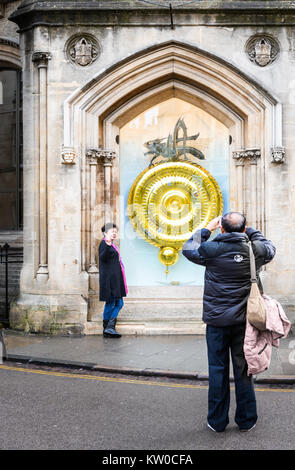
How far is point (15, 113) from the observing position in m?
11.3

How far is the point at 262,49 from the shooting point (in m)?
8.56

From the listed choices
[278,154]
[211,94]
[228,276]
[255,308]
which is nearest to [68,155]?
[211,94]

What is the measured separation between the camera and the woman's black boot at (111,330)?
7.97m

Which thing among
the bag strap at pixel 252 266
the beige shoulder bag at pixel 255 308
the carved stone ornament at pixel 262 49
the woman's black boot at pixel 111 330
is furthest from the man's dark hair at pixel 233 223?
the carved stone ornament at pixel 262 49

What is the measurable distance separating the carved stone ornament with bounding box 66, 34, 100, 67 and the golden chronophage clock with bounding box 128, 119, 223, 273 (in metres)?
1.98

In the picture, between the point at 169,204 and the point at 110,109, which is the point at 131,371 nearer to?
the point at 169,204

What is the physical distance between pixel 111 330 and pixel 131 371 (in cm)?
201

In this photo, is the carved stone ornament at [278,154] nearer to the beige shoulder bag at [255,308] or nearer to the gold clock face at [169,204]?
the gold clock face at [169,204]

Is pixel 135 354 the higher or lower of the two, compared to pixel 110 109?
lower

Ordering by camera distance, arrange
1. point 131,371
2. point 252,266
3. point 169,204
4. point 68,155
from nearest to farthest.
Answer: point 252,266
point 131,371
point 68,155
point 169,204

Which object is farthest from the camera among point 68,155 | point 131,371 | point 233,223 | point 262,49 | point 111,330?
point 262,49

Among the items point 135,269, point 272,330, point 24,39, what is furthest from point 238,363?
point 24,39

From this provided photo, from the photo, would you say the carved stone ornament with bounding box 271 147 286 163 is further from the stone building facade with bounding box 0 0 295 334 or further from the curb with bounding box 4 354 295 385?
the curb with bounding box 4 354 295 385
